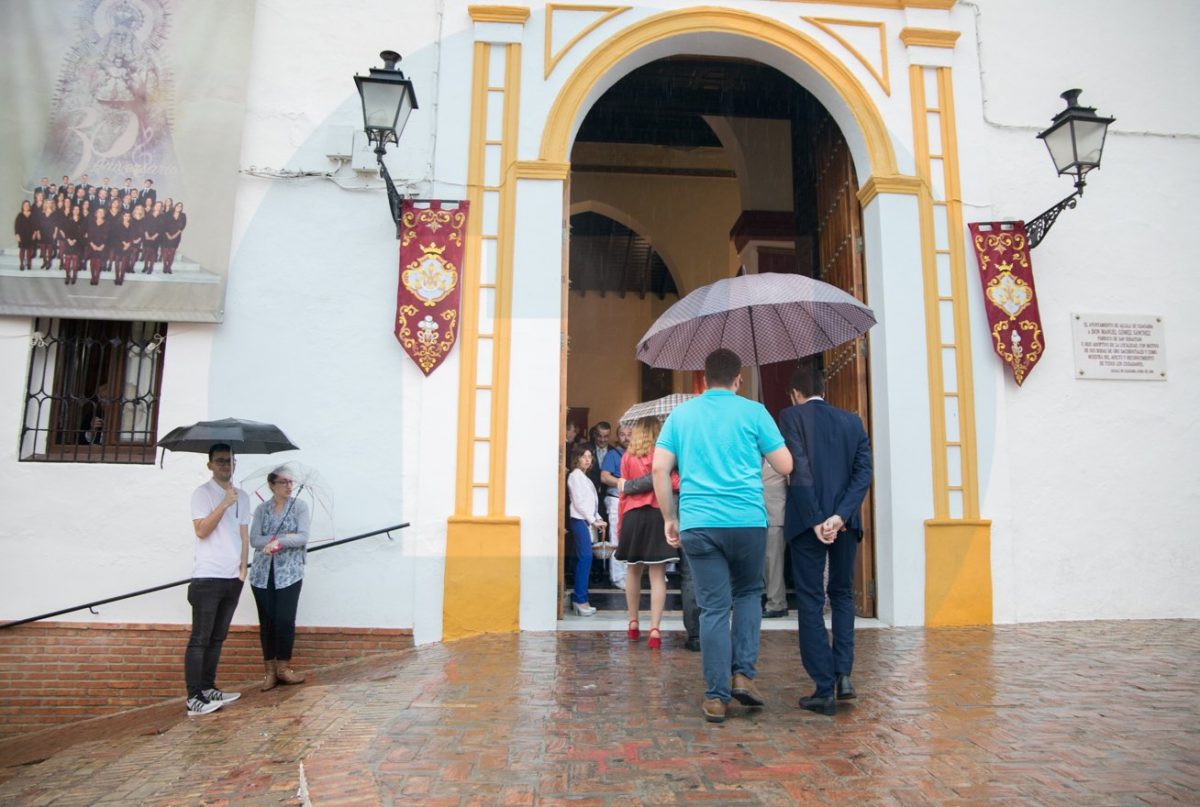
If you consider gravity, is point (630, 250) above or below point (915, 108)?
above

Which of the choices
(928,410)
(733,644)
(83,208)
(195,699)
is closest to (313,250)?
(83,208)

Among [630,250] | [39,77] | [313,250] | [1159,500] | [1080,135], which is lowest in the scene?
[1159,500]

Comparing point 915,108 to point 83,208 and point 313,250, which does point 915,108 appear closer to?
point 313,250

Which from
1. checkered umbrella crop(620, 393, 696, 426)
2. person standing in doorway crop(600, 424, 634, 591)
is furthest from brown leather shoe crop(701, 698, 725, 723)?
person standing in doorway crop(600, 424, 634, 591)

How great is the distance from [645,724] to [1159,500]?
549cm

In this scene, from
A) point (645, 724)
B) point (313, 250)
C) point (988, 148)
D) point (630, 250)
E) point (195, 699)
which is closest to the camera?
point (645, 724)

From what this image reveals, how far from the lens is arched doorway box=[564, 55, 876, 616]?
7938 millimetres

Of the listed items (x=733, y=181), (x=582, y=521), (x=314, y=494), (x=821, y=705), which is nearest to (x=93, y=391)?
(x=314, y=494)

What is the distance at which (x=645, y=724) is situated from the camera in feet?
13.0

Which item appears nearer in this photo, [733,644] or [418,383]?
[733,644]

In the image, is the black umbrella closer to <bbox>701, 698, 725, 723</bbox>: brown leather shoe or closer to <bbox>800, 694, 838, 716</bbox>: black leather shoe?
<bbox>701, 698, 725, 723</bbox>: brown leather shoe

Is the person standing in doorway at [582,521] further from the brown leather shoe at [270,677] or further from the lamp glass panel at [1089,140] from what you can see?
the lamp glass panel at [1089,140]

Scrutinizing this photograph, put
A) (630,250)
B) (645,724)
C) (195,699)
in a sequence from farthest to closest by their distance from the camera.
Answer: (630,250), (195,699), (645,724)

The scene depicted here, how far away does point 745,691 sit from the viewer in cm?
404
